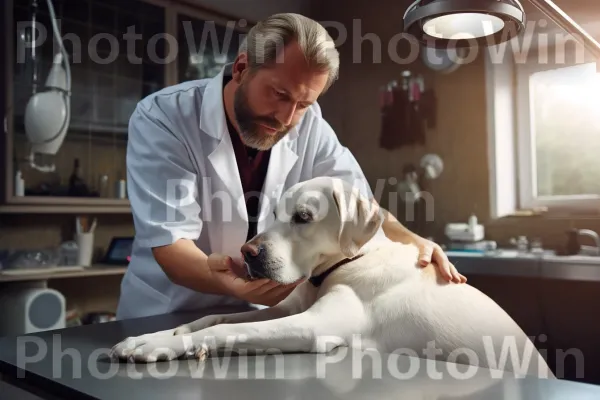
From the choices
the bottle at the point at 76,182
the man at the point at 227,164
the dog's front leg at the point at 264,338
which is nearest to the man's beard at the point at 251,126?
the man at the point at 227,164

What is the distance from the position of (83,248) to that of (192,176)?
53.7 inches

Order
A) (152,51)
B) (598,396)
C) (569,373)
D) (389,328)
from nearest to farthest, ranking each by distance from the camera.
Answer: (598,396), (389,328), (569,373), (152,51)

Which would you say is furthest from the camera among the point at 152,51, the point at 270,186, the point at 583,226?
the point at 152,51

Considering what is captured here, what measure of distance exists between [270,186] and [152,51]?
1.61 metres

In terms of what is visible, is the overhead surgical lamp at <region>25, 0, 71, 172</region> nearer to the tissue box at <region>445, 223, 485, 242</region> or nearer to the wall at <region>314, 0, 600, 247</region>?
the wall at <region>314, 0, 600, 247</region>

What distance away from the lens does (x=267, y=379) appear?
681 mm

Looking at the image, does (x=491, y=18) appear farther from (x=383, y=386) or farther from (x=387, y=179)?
(x=387, y=179)

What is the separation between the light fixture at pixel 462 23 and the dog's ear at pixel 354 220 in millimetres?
314

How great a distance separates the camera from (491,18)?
3.01 ft

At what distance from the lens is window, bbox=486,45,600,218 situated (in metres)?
2.52

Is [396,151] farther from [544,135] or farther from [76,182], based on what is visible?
[76,182]

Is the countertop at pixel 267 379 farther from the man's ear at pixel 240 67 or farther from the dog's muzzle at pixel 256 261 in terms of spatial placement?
the man's ear at pixel 240 67

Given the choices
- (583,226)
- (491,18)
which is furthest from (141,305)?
(583,226)

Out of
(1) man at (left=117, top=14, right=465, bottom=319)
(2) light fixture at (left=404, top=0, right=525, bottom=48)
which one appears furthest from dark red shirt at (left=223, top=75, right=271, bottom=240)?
(2) light fixture at (left=404, top=0, right=525, bottom=48)
